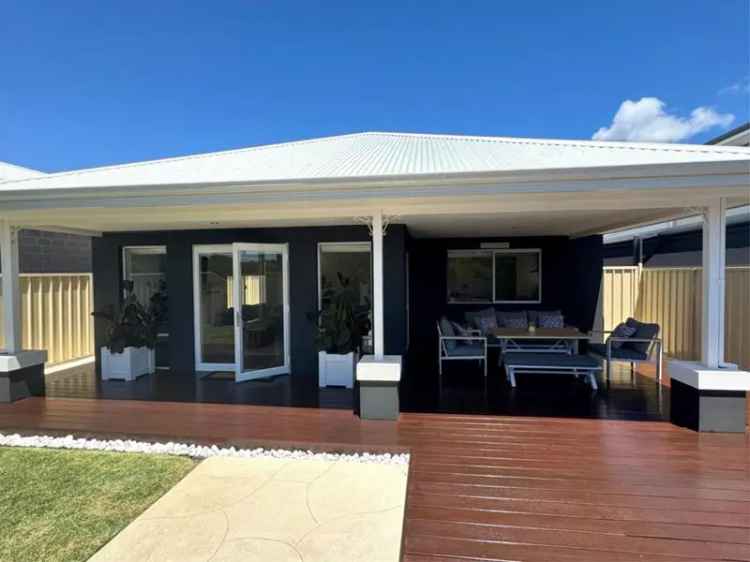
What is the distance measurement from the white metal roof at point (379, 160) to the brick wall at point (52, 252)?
12.3ft

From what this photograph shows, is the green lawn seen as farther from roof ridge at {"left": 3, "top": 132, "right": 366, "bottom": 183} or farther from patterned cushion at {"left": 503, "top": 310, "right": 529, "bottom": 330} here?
patterned cushion at {"left": 503, "top": 310, "right": 529, "bottom": 330}

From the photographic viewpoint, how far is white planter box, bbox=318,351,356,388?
5812 mm

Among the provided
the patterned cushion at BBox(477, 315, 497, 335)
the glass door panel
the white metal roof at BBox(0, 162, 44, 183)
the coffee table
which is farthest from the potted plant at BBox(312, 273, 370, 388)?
the white metal roof at BBox(0, 162, 44, 183)

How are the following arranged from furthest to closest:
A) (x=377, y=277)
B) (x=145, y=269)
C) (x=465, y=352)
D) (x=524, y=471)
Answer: (x=145, y=269) → (x=465, y=352) → (x=377, y=277) → (x=524, y=471)

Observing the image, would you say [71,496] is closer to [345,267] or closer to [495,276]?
[345,267]

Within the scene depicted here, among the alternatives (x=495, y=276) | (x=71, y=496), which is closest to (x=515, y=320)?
(x=495, y=276)

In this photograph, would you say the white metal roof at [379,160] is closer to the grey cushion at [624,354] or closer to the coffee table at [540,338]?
the coffee table at [540,338]

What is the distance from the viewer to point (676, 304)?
7.56 m

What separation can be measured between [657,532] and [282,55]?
1178 centimetres

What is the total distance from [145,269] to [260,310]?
238cm

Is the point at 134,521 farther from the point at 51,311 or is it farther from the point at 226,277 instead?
the point at 51,311

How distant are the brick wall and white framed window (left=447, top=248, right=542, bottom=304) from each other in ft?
27.4

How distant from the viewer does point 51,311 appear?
7367 millimetres

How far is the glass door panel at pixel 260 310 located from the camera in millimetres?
6043
